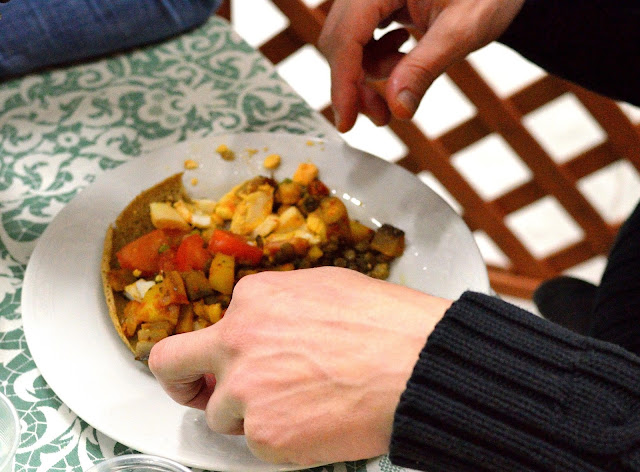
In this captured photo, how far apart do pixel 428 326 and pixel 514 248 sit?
4.15 ft

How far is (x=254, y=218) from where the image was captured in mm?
682

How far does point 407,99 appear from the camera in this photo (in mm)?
653

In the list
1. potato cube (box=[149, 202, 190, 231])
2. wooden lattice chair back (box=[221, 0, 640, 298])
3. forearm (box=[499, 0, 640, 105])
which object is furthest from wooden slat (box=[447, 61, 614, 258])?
potato cube (box=[149, 202, 190, 231])

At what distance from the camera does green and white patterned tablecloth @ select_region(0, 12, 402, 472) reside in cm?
68

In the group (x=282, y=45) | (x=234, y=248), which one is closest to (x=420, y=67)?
(x=234, y=248)

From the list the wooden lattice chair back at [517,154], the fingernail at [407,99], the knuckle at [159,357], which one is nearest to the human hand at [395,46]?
the fingernail at [407,99]

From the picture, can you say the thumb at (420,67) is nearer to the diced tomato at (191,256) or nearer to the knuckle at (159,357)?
the diced tomato at (191,256)

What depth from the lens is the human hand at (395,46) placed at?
0.65m

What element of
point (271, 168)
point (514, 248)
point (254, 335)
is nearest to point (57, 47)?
point (271, 168)

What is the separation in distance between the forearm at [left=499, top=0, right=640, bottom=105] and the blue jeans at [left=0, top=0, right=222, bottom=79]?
1.36ft

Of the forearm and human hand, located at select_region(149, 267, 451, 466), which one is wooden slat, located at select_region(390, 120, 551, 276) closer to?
the forearm

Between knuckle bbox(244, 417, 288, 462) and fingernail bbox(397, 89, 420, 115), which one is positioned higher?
fingernail bbox(397, 89, 420, 115)

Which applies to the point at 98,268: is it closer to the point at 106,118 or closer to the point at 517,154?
the point at 106,118

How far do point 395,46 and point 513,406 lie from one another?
0.46 m
